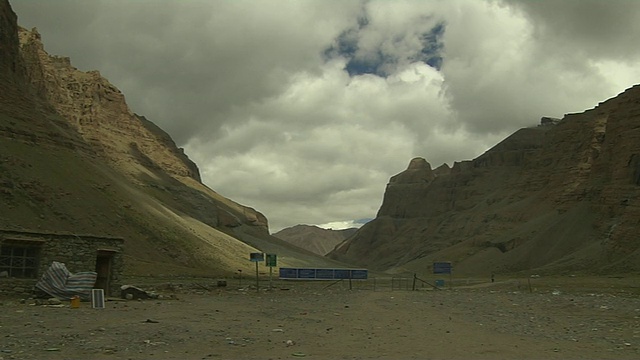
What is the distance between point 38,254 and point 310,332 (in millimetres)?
14505

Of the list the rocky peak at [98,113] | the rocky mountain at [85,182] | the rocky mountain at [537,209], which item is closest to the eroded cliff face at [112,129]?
the rocky peak at [98,113]

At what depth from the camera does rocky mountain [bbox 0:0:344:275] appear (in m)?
57.8

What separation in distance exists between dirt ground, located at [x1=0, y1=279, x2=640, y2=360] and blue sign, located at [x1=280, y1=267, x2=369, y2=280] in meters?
23.4

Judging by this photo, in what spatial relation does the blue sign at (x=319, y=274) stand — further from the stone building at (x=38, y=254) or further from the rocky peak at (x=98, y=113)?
the rocky peak at (x=98, y=113)

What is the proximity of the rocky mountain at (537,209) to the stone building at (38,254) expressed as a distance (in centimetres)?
5954

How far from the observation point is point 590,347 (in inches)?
592

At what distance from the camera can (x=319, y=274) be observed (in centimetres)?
5147

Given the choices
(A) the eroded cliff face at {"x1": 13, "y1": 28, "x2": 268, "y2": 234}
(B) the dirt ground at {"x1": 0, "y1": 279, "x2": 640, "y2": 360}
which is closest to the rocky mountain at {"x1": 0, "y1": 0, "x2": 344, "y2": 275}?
(A) the eroded cliff face at {"x1": 13, "y1": 28, "x2": 268, "y2": 234}

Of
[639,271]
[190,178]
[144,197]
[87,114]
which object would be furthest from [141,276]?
[190,178]

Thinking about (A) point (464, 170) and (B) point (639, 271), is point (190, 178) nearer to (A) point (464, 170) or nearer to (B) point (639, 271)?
(A) point (464, 170)

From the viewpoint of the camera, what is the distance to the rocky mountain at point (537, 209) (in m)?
84.6

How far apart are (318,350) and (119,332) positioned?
18.1 ft

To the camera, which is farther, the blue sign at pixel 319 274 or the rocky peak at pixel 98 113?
the rocky peak at pixel 98 113

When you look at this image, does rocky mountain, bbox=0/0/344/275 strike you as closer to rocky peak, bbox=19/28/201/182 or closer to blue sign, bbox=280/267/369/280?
rocky peak, bbox=19/28/201/182
